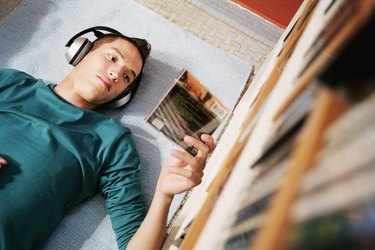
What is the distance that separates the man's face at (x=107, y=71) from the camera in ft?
4.03

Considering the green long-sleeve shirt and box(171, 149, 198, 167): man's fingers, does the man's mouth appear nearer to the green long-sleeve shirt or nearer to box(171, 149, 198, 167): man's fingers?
the green long-sleeve shirt

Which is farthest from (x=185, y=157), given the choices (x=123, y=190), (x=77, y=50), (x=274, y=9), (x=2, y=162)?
(x=274, y=9)

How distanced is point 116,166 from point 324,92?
102cm

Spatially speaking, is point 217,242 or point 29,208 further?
point 29,208

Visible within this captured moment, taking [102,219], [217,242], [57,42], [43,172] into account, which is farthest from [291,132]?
[57,42]

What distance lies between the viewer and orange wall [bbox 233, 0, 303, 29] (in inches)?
73.2

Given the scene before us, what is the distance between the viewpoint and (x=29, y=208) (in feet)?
3.11

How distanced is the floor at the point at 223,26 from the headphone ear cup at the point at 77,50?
59 cm

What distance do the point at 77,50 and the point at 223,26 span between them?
0.91m

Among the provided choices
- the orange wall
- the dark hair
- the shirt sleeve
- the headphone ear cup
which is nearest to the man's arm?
the shirt sleeve

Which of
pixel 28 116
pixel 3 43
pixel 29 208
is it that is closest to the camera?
pixel 29 208

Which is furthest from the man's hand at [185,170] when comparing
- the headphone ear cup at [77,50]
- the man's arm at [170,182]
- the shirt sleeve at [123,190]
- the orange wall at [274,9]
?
the orange wall at [274,9]

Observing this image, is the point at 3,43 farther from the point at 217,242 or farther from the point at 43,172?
the point at 217,242

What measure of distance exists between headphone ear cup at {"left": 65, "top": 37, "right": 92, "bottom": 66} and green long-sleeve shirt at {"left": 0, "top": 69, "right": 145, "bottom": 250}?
16 centimetres
